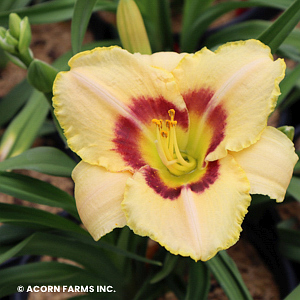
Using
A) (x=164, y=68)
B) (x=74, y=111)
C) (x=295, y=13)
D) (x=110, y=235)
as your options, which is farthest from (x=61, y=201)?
(x=295, y=13)

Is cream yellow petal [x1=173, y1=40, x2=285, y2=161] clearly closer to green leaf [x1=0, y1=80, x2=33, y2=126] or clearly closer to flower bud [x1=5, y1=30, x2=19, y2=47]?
flower bud [x1=5, y1=30, x2=19, y2=47]

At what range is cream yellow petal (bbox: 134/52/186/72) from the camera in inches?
24.6

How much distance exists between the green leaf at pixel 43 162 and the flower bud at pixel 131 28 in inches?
10.9

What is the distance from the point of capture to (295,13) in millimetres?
683

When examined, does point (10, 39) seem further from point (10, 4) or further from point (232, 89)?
point (10, 4)

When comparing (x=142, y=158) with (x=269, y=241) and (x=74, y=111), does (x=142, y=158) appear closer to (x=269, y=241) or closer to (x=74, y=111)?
(x=74, y=111)

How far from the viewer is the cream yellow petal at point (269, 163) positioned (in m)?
0.54

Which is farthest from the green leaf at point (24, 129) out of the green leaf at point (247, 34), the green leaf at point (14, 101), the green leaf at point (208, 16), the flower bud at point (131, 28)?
the green leaf at point (247, 34)

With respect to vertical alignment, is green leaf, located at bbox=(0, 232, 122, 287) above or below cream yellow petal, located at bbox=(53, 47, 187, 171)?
below

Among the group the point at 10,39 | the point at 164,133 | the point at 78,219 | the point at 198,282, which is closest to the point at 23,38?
the point at 10,39

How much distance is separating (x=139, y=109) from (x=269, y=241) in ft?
2.18

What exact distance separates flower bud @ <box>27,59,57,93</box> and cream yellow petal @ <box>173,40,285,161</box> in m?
0.23

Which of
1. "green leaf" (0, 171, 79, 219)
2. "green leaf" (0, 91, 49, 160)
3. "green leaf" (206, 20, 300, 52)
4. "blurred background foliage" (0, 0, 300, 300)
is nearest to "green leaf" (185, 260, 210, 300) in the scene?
"blurred background foliage" (0, 0, 300, 300)

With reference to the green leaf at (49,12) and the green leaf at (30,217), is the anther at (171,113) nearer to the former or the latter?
the green leaf at (30,217)
